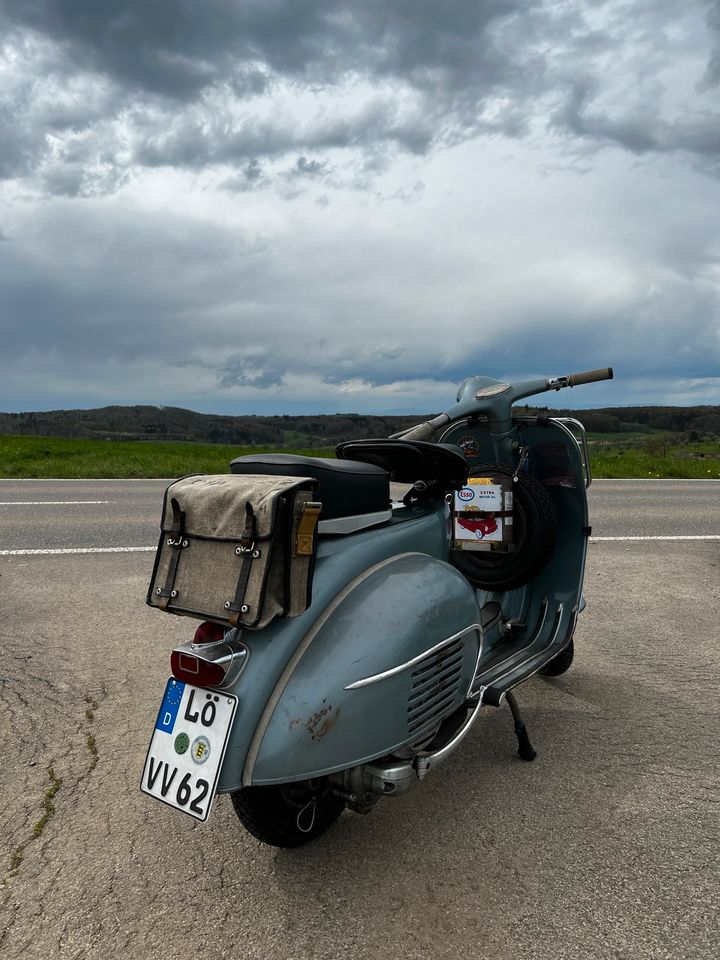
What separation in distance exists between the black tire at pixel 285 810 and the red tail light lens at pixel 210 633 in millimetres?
416

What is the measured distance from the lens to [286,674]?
6.37 feet

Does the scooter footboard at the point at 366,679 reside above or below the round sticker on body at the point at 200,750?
above

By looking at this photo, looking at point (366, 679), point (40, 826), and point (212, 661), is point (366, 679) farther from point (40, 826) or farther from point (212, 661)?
point (40, 826)

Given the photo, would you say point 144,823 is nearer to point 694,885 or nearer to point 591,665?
point 694,885

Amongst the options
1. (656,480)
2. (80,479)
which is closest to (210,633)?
(80,479)

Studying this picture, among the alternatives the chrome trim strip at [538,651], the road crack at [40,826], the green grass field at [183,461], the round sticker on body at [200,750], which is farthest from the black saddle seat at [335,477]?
the green grass field at [183,461]

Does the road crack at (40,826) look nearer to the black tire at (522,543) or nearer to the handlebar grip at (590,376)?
the black tire at (522,543)

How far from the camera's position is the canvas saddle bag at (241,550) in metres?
1.90

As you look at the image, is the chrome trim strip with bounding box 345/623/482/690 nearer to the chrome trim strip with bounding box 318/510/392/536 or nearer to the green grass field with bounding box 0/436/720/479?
the chrome trim strip with bounding box 318/510/392/536

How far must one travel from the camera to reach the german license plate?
6.11 feet

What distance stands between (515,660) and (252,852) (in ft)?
4.58

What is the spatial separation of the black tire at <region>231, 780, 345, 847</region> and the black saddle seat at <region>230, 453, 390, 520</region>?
80cm

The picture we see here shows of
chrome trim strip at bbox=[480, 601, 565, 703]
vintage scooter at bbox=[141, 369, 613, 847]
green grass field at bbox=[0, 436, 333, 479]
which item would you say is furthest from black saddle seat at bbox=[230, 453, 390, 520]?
green grass field at bbox=[0, 436, 333, 479]

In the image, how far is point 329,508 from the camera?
7.11ft
